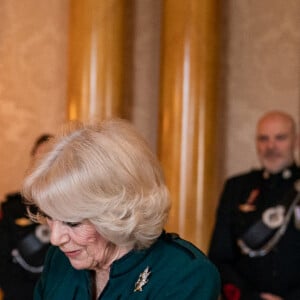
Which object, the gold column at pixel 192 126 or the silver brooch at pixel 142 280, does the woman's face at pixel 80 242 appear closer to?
the silver brooch at pixel 142 280

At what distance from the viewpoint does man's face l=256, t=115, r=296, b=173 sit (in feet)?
9.09

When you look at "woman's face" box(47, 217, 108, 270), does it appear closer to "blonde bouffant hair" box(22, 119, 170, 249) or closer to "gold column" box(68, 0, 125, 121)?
"blonde bouffant hair" box(22, 119, 170, 249)

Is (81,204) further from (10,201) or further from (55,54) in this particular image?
(55,54)

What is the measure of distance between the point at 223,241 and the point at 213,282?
1.29 m

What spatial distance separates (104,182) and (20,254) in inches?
58.4

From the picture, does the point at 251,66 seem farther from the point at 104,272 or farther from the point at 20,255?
the point at 104,272

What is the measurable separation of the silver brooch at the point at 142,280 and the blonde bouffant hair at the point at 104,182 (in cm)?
7

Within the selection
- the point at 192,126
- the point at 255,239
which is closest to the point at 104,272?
the point at 255,239

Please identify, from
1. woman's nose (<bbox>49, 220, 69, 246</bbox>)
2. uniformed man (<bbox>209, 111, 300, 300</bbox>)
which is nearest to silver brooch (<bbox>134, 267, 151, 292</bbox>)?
woman's nose (<bbox>49, 220, 69, 246</bbox>)

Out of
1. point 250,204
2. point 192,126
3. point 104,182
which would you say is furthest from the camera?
point 192,126

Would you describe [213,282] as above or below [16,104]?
below

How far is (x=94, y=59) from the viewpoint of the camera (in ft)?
10.5

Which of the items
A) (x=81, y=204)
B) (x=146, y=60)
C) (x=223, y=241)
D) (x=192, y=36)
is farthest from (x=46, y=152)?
(x=146, y=60)

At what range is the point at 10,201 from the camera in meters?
2.80
